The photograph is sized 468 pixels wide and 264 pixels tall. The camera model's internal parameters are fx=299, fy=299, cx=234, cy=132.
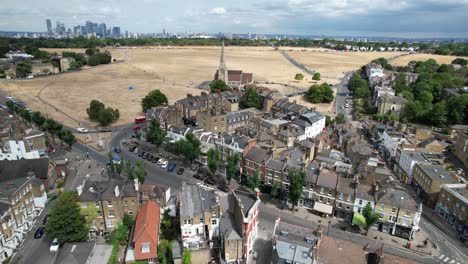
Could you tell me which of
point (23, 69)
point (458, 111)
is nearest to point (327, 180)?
point (458, 111)

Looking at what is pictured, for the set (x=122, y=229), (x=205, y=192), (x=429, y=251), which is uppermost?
(x=205, y=192)

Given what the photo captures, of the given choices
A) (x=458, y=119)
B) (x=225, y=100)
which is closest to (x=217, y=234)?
(x=225, y=100)

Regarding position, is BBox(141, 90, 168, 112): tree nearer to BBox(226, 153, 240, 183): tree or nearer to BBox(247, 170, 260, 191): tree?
BBox(226, 153, 240, 183): tree

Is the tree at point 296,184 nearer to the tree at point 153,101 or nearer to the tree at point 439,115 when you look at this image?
the tree at point 153,101

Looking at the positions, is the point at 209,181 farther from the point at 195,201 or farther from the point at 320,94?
the point at 320,94

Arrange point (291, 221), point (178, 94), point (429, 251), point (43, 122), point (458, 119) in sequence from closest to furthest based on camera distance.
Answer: point (429, 251)
point (291, 221)
point (43, 122)
point (458, 119)
point (178, 94)

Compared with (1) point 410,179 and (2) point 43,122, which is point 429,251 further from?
(2) point 43,122

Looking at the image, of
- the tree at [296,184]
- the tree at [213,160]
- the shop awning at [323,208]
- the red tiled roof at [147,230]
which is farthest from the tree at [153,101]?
the shop awning at [323,208]
